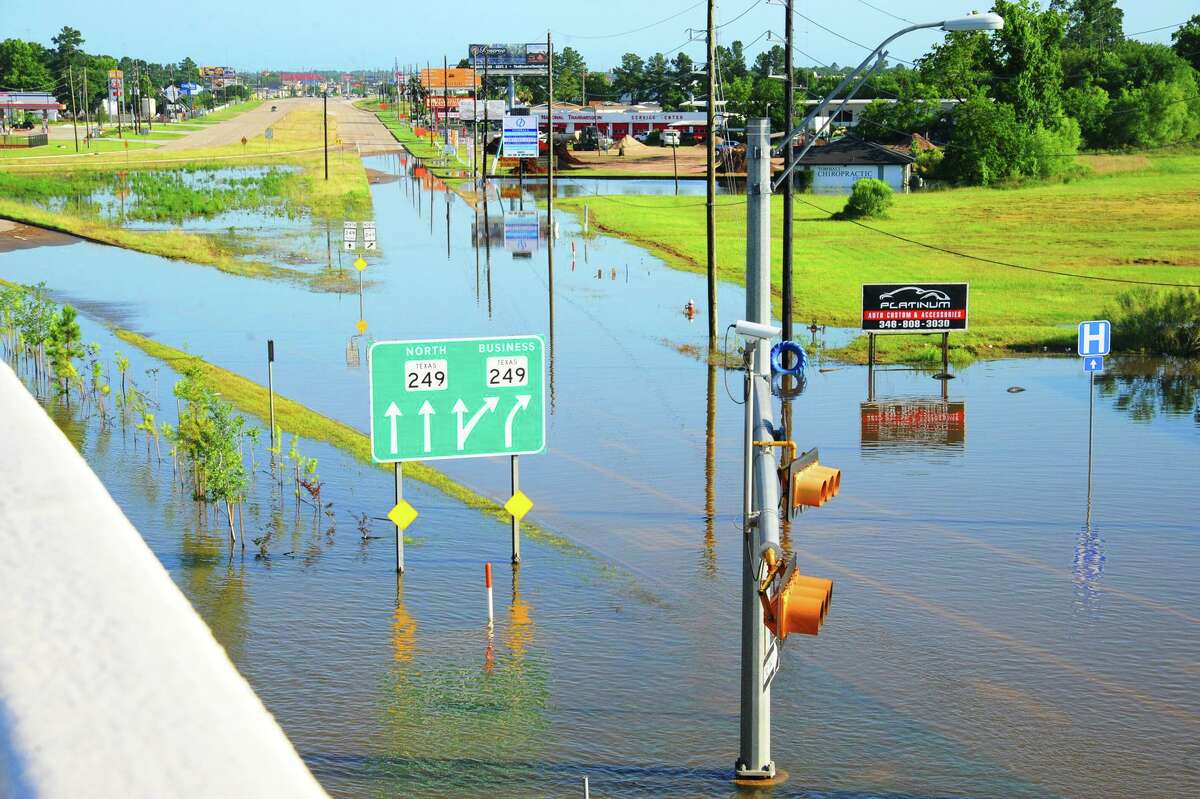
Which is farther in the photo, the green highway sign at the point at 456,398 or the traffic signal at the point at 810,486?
the green highway sign at the point at 456,398

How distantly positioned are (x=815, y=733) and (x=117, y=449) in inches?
860

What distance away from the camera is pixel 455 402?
2591 centimetres

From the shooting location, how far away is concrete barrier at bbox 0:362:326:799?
3.18m

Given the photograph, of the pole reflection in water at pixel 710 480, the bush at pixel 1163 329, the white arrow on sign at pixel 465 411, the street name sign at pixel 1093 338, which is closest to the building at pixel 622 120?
the bush at pixel 1163 329

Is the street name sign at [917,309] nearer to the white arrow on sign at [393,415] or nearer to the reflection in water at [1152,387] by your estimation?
the reflection in water at [1152,387]

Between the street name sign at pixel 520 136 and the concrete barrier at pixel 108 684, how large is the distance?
120 meters

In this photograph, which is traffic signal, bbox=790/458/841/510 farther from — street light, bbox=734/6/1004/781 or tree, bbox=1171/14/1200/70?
tree, bbox=1171/14/1200/70

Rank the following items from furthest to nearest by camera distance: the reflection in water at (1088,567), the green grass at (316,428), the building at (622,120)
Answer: the building at (622,120) < the green grass at (316,428) < the reflection in water at (1088,567)

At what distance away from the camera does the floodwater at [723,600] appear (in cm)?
1802

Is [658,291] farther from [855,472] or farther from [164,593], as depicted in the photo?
[164,593]

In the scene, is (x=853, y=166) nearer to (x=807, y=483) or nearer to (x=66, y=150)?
(x=66, y=150)

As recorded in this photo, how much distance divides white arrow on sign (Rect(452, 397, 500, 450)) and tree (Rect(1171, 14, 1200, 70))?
146554mm

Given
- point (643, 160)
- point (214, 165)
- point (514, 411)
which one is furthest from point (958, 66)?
point (514, 411)

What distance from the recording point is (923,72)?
146 meters
